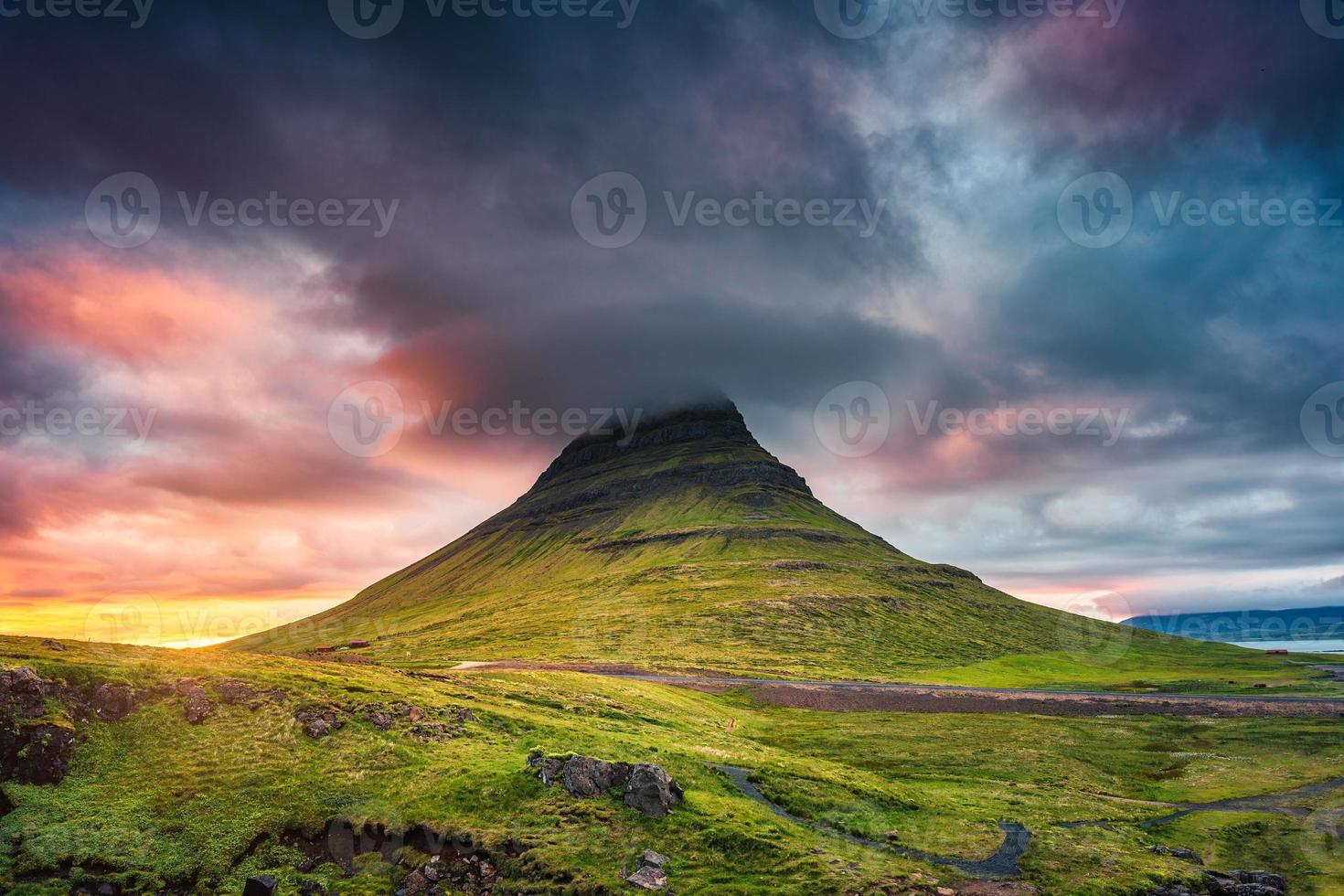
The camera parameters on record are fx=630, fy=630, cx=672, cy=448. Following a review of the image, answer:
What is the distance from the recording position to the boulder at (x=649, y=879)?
3067 cm

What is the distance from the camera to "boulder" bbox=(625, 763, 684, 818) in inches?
1452

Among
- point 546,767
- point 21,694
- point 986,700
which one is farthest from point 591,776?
point 986,700

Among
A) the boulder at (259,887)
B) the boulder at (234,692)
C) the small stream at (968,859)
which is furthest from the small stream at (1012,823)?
the boulder at (234,692)

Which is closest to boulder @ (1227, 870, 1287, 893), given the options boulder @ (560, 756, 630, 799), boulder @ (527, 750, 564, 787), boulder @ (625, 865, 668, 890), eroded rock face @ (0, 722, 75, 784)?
boulder @ (625, 865, 668, 890)

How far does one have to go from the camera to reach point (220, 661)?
164 feet

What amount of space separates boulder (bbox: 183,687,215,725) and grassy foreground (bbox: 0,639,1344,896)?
464 millimetres

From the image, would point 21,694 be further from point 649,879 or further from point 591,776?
point 649,879

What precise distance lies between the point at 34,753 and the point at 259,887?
657 inches

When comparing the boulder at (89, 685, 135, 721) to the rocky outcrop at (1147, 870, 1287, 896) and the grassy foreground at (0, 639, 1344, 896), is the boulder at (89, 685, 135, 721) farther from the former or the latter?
the rocky outcrop at (1147, 870, 1287, 896)

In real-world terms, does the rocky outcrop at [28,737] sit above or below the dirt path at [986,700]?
above

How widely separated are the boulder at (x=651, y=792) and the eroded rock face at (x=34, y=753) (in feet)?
102

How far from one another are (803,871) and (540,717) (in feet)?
96.6

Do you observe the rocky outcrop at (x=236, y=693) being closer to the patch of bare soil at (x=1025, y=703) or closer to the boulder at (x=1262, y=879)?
the boulder at (x=1262, y=879)

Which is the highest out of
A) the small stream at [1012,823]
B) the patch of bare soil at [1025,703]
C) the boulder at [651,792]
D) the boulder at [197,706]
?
the boulder at [197,706]
